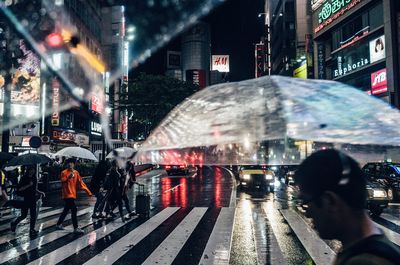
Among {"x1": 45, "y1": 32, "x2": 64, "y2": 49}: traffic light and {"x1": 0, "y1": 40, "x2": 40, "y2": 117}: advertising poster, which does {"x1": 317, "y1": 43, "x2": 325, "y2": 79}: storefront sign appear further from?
{"x1": 0, "y1": 40, "x2": 40, "y2": 117}: advertising poster

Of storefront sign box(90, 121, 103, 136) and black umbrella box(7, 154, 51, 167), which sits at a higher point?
storefront sign box(90, 121, 103, 136)

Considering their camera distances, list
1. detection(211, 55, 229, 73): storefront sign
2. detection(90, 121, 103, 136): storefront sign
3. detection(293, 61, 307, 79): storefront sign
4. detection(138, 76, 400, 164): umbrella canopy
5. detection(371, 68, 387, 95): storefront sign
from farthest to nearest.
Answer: detection(211, 55, 229, 73): storefront sign < detection(90, 121, 103, 136): storefront sign < detection(293, 61, 307, 79): storefront sign < detection(371, 68, 387, 95): storefront sign < detection(138, 76, 400, 164): umbrella canopy

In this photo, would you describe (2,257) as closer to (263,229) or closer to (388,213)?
(263,229)

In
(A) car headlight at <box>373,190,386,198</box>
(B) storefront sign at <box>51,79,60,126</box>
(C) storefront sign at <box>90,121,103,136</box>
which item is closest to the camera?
(A) car headlight at <box>373,190,386,198</box>

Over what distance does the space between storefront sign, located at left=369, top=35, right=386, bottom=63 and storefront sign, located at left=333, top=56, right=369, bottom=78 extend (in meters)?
1.06

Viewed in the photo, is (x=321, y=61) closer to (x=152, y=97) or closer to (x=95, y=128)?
(x=152, y=97)

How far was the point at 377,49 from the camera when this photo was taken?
102ft

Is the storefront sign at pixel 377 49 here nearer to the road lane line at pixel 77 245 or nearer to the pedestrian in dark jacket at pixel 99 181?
the pedestrian in dark jacket at pixel 99 181

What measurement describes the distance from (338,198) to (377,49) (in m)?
33.7

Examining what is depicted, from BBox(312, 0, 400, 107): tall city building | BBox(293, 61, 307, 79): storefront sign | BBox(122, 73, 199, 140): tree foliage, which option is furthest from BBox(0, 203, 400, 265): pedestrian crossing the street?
BBox(293, 61, 307, 79): storefront sign

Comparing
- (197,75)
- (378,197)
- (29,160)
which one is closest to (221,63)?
(197,75)

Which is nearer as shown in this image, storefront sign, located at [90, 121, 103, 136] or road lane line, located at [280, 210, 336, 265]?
road lane line, located at [280, 210, 336, 265]

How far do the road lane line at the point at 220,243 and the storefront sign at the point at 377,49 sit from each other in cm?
2490

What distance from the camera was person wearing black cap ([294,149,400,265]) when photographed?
5.14 feet
